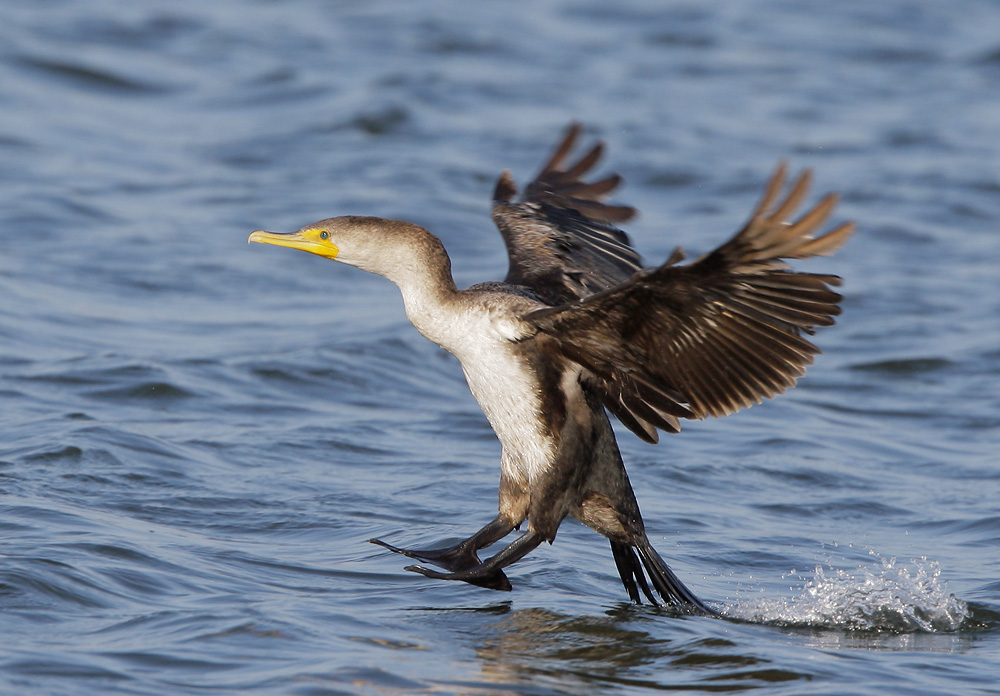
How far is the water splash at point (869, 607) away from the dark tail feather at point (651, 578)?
0.60 ft

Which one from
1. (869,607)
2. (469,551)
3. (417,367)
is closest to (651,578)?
(469,551)

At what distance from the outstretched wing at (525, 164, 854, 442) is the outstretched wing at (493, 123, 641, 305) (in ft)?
2.84

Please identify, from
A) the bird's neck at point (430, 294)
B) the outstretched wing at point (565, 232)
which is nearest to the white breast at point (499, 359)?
the bird's neck at point (430, 294)

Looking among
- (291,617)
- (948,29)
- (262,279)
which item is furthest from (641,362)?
(948,29)

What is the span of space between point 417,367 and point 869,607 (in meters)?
4.74

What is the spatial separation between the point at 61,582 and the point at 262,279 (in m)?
6.43

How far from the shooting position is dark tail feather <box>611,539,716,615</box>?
19.9 ft

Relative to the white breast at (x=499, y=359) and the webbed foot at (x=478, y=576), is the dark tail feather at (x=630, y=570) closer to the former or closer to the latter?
the webbed foot at (x=478, y=576)

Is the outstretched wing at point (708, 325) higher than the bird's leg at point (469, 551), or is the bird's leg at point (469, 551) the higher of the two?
the outstretched wing at point (708, 325)

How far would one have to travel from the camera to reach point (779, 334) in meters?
5.39

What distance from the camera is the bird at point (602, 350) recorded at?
512cm

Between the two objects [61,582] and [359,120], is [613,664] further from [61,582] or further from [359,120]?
[359,120]

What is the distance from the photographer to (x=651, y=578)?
611cm

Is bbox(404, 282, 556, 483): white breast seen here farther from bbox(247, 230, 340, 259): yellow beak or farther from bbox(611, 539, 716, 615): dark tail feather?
bbox(611, 539, 716, 615): dark tail feather
